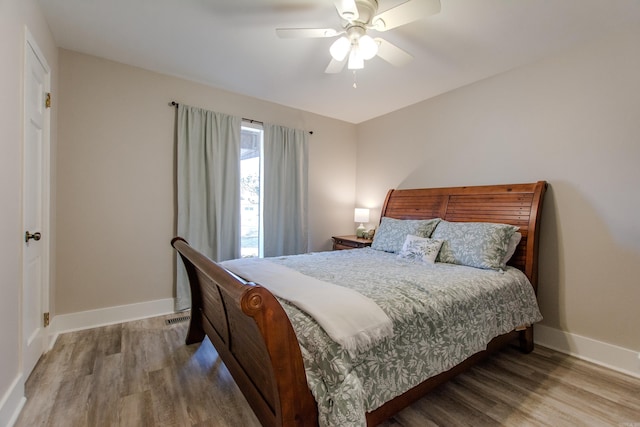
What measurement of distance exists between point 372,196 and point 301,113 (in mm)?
1607

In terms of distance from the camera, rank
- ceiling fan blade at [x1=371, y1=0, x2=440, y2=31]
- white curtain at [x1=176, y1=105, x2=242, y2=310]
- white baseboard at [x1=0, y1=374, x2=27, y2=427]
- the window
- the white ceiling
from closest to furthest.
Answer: white baseboard at [x1=0, y1=374, x2=27, y2=427] → ceiling fan blade at [x1=371, y1=0, x2=440, y2=31] → the white ceiling → white curtain at [x1=176, y1=105, x2=242, y2=310] → the window

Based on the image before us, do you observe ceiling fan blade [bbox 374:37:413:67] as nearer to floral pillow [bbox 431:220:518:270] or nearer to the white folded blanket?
floral pillow [bbox 431:220:518:270]

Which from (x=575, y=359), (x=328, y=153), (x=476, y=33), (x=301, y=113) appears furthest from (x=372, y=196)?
(x=575, y=359)

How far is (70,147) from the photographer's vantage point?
266 cm

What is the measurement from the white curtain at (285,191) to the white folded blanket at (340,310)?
204cm

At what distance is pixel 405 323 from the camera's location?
148cm

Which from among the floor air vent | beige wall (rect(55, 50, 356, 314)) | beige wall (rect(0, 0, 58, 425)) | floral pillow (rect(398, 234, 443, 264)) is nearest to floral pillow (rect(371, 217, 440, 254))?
floral pillow (rect(398, 234, 443, 264))

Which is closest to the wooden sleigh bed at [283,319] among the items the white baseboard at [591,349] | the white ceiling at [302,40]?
the white baseboard at [591,349]

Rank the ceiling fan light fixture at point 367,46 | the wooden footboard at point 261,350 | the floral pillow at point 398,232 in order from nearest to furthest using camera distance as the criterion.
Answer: the wooden footboard at point 261,350
the ceiling fan light fixture at point 367,46
the floral pillow at point 398,232

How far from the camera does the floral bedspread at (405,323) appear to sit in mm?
1169

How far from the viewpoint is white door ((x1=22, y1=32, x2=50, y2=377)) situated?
6.10 feet

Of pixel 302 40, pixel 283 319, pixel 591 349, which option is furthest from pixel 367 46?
pixel 591 349

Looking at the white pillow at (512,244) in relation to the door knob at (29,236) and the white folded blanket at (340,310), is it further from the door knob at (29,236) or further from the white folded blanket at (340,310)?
the door knob at (29,236)

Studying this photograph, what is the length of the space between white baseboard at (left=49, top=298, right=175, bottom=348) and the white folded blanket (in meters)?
1.95
